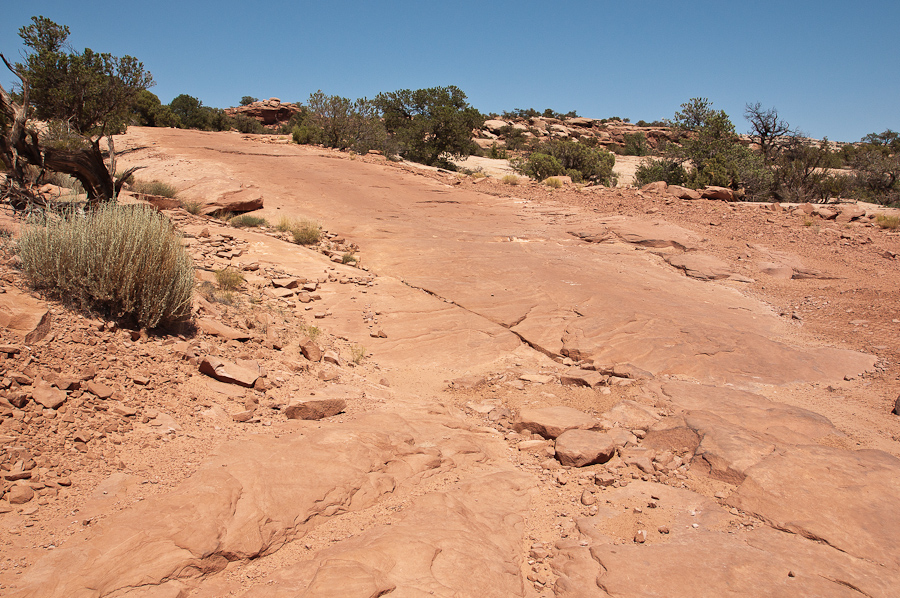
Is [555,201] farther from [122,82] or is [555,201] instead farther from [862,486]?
[862,486]

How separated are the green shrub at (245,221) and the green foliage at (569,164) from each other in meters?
14.2

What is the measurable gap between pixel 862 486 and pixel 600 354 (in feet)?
9.82

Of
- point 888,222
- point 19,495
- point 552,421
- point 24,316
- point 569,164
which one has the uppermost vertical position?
point 569,164

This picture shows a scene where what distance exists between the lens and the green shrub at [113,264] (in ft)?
13.5

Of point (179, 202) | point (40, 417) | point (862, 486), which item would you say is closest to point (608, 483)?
point (862, 486)

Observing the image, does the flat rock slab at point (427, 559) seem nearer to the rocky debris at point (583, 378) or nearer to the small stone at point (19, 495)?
the small stone at point (19, 495)

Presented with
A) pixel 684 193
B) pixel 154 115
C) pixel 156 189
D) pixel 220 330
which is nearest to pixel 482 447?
pixel 220 330

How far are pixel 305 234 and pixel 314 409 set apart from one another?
6228mm

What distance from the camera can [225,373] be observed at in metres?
4.31

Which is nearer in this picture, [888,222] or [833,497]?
[833,497]

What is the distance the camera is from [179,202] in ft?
33.6

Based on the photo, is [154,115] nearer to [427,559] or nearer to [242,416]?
[242,416]

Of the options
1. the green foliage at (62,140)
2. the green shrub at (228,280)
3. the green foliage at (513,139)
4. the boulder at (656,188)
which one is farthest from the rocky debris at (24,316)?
the green foliage at (513,139)

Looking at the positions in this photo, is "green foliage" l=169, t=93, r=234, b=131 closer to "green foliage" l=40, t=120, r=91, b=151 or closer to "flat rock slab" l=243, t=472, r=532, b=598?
"green foliage" l=40, t=120, r=91, b=151
